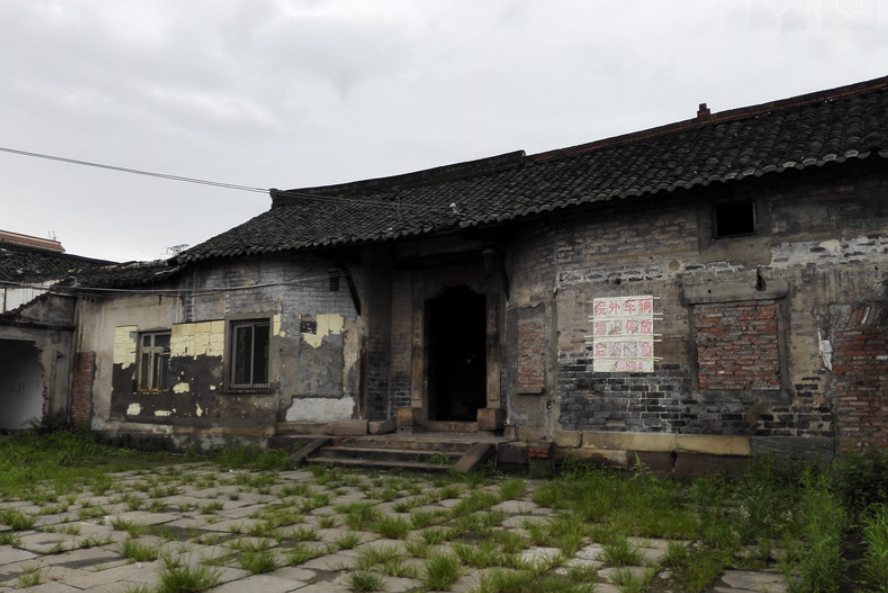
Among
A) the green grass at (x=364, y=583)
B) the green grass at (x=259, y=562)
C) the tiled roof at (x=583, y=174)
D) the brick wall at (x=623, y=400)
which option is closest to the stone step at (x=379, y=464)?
the brick wall at (x=623, y=400)

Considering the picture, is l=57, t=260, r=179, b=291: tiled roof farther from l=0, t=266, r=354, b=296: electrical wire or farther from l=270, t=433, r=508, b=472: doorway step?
l=270, t=433, r=508, b=472: doorway step

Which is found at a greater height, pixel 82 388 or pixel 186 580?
pixel 82 388

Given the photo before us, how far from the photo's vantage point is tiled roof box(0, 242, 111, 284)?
15.2 metres

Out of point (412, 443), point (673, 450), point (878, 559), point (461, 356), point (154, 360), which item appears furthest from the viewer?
point (461, 356)

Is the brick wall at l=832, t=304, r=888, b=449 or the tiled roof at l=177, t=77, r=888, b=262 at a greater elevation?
the tiled roof at l=177, t=77, r=888, b=262

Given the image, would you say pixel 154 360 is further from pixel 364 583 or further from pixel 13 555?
pixel 364 583

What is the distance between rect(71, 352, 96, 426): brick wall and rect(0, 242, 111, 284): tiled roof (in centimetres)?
243

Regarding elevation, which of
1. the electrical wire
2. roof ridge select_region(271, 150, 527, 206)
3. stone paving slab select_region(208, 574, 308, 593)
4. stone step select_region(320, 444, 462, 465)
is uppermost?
roof ridge select_region(271, 150, 527, 206)

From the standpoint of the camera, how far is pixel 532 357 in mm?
9672

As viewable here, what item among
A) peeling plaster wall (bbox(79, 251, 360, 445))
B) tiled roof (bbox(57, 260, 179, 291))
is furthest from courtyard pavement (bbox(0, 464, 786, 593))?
tiled roof (bbox(57, 260, 179, 291))

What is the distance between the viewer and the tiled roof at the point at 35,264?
15.2 metres

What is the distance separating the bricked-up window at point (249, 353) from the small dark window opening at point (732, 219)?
7473 millimetres

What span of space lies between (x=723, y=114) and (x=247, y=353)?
29.1 ft

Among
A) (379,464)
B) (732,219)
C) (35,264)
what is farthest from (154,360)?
(732,219)
